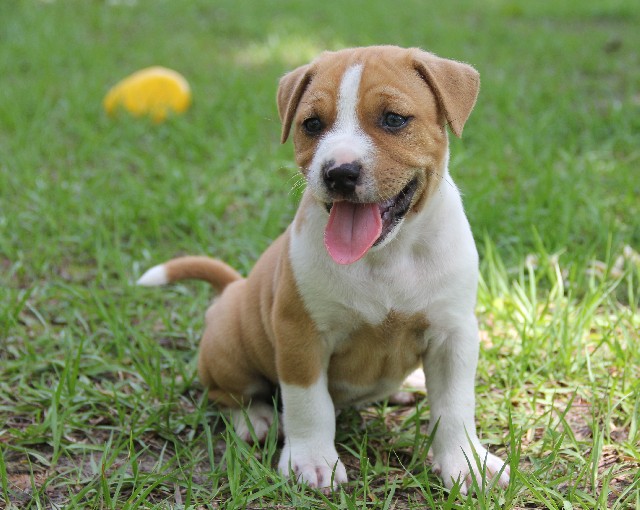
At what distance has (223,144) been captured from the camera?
641 cm

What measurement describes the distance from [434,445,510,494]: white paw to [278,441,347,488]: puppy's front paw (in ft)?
1.22

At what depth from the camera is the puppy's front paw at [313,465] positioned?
3006mm

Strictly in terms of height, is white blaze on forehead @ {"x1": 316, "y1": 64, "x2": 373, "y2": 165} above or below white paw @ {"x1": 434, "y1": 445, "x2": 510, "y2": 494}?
above

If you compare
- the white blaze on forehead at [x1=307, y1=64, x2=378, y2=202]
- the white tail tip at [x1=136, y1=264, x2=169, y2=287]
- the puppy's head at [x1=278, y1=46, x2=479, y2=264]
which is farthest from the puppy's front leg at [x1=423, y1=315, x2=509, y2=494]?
the white tail tip at [x1=136, y1=264, x2=169, y2=287]

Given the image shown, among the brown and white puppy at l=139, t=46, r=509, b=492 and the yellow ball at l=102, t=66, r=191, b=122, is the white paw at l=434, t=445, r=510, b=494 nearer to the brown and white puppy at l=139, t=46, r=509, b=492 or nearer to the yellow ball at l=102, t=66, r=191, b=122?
the brown and white puppy at l=139, t=46, r=509, b=492

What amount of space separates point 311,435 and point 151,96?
15.4 feet

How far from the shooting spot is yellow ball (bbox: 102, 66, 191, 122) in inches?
276

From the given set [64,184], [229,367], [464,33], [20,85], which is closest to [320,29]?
[464,33]

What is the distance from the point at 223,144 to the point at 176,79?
3.94 feet

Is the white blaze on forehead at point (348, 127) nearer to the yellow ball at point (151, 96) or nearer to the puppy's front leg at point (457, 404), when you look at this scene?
the puppy's front leg at point (457, 404)

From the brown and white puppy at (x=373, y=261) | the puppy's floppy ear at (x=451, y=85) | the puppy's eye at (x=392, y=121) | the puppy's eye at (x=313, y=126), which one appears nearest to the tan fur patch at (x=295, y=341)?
the brown and white puppy at (x=373, y=261)

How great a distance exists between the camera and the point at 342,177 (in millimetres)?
2656

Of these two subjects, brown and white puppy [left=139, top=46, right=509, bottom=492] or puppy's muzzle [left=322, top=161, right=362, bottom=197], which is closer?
puppy's muzzle [left=322, top=161, right=362, bottom=197]

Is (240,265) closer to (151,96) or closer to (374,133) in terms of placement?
(374,133)
